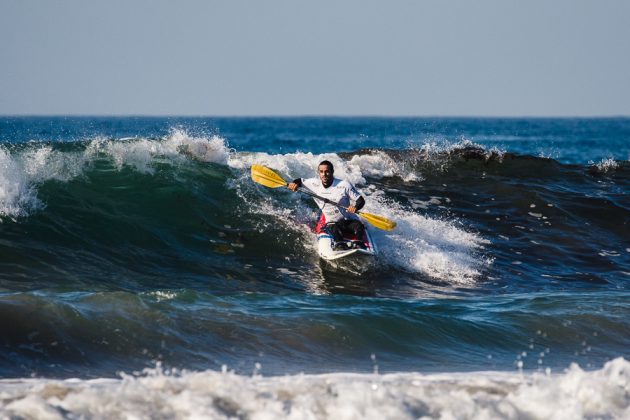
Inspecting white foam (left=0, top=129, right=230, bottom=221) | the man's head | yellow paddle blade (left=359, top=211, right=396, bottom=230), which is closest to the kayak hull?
yellow paddle blade (left=359, top=211, right=396, bottom=230)

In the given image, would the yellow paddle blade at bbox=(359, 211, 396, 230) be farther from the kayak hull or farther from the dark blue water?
the dark blue water

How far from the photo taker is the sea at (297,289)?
21.0ft

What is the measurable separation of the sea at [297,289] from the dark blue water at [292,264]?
0.04 m

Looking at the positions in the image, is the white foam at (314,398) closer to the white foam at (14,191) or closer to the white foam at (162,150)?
the white foam at (14,191)

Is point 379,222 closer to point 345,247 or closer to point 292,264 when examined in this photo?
point 345,247

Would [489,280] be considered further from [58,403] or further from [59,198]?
[58,403]

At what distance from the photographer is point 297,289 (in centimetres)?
1140

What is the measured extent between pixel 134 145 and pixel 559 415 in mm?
11145

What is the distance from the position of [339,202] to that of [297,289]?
2042mm

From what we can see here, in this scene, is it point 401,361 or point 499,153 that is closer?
point 401,361

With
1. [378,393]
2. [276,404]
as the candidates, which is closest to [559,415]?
[378,393]

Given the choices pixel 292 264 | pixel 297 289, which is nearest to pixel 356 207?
pixel 292 264

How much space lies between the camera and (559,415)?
620 cm

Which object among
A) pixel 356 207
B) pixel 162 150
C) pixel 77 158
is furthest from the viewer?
pixel 162 150
